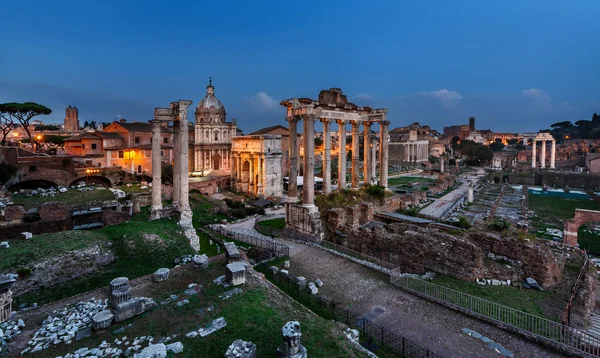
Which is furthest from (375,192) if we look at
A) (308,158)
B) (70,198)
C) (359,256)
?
(70,198)

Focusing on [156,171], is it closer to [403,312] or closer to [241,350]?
[241,350]

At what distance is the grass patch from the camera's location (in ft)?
35.9

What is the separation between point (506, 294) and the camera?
11.9 metres

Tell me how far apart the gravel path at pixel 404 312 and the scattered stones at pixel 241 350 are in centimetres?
523

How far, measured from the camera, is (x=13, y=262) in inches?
428

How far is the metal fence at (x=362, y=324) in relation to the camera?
8.83 meters

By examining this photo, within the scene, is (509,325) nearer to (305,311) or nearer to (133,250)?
(305,311)

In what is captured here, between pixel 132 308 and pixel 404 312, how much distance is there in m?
8.25

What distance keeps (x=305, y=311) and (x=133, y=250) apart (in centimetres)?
813

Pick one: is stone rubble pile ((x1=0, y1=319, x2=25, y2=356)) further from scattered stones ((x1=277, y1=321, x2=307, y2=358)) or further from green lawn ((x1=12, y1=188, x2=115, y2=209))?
green lawn ((x1=12, y1=188, x2=115, y2=209))

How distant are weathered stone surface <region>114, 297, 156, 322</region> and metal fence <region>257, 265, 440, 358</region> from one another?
5.13 m

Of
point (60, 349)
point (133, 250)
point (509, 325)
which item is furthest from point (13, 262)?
point (509, 325)

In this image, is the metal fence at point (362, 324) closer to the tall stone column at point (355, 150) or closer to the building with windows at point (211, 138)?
the tall stone column at point (355, 150)

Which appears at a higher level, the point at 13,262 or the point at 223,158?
the point at 223,158
